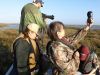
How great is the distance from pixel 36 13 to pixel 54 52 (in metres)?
2.79

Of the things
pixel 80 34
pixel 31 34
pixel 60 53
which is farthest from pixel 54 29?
pixel 80 34

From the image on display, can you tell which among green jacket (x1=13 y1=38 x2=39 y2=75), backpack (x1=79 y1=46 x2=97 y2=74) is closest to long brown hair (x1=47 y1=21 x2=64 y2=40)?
backpack (x1=79 y1=46 x2=97 y2=74)

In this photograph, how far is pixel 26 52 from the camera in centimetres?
632

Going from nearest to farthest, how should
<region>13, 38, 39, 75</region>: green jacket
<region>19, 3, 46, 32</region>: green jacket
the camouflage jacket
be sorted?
the camouflage jacket, <region>13, 38, 39, 75</region>: green jacket, <region>19, 3, 46, 32</region>: green jacket

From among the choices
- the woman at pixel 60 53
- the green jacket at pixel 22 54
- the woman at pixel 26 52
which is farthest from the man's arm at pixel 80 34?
the woman at pixel 60 53

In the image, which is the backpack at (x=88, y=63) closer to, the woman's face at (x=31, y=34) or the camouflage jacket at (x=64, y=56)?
the camouflage jacket at (x=64, y=56)

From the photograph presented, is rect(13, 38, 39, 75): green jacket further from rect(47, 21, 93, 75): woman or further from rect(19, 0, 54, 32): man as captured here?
rect(19, 0, 54, 32): man

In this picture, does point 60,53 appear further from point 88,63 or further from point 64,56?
point 88,63

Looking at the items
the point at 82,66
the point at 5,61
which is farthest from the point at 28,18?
the point at 5,61

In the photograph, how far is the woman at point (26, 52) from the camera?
6.28 meters

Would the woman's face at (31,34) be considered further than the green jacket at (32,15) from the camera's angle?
No

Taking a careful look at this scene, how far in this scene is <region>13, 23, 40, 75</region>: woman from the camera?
20.6 ft

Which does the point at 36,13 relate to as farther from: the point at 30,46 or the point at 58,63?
the point at 58,63

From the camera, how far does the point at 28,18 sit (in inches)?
317
